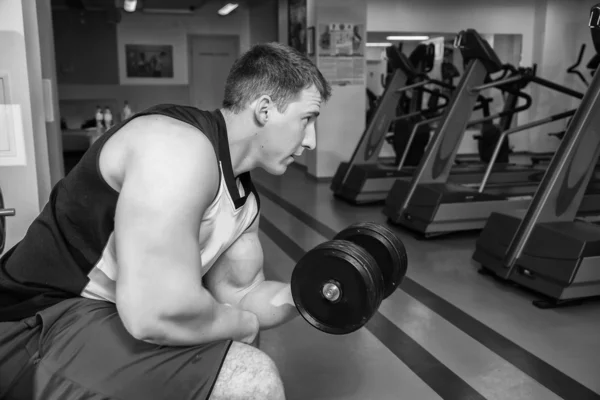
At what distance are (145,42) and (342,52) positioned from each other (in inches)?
178

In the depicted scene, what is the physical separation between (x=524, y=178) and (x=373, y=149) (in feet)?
5.05

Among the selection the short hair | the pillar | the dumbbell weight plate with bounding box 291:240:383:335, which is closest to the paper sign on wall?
the short hair

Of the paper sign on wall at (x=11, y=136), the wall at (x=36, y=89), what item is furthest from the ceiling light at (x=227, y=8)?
the paper sign on wall at (x=11, y=136)

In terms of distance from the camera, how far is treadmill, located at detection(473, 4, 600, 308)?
107 inches

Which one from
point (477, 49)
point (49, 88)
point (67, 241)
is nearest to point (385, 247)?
point (67, 241)

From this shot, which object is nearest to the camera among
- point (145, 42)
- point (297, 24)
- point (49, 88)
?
point (49, 88)

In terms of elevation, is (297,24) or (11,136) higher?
(297,24)

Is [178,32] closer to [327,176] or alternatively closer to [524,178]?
[327,176]

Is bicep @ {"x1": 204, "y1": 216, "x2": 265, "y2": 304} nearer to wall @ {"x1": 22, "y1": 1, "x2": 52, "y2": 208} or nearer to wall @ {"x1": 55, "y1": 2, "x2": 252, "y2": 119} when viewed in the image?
wall @ {"x1": 22, "y1": 1, "x2": 52, "y2": 208}

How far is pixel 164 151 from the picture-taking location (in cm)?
109

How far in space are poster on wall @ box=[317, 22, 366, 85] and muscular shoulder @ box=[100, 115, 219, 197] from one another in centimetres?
543

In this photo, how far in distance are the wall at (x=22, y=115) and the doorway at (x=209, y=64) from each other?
8326mm

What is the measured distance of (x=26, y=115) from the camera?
1778 mm

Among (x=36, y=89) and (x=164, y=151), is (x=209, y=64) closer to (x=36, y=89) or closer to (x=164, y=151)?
(x=36, y=89)
